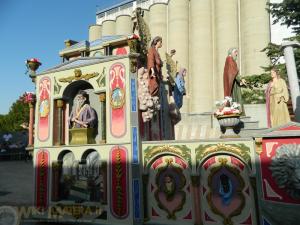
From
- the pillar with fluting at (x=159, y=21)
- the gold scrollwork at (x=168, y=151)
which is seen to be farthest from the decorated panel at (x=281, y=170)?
the pillar with fluting at (x=159, y=21)

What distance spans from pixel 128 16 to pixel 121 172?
45.4 metres

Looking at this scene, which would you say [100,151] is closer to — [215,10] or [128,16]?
[215,10]

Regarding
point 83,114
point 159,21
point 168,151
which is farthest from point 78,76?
point 159,21

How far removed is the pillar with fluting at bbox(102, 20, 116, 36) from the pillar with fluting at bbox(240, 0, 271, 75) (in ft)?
75.7

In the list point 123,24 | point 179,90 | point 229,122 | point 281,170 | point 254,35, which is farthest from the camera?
point 123,24

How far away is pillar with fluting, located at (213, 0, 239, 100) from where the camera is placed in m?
37.0

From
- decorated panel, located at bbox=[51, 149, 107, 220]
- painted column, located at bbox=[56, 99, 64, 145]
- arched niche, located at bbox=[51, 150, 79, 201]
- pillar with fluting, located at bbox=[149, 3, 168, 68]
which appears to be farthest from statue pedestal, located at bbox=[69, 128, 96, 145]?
pillar with fluting, located at bbox=[149, 3, 168, 68]

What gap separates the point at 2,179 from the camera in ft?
60.7

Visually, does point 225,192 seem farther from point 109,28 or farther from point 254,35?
point 109,28

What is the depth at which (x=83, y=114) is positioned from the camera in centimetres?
1012

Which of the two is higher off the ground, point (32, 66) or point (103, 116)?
point (32, 66)

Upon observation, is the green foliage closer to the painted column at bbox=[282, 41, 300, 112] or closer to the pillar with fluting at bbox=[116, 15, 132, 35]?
the painted column at bbox=[282, 41, 300, 112]

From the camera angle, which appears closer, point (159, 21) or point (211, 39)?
point (211, 39)

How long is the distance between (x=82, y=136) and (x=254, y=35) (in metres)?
29.6
